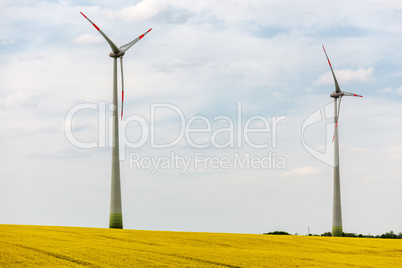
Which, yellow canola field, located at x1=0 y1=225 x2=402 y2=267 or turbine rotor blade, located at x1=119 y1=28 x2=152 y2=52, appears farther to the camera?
turbine rotor blade, located at x1=119 y1=28 x2=152 y2=52

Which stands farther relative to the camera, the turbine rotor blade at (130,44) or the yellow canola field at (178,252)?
the turbine rotor blade at (130,44)

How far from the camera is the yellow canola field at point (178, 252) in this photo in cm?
3075

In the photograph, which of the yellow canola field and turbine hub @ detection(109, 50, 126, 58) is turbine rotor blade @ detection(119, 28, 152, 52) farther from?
the yellow canola field

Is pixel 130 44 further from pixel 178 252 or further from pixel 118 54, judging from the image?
pixel 178 252

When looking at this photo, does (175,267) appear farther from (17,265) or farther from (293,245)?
(293,245)

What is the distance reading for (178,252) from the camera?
36188 mm

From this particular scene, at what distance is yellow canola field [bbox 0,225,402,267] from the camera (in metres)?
30.8

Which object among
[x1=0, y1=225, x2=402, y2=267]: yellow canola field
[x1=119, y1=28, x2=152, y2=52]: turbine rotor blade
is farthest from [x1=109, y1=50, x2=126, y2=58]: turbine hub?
[x1=0, y1=225, x2=402, y2=267]: yellow canola field

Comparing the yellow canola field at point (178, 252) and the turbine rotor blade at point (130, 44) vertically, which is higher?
the turbine rotor blade at point (130, 44)

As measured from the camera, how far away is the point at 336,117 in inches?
3147

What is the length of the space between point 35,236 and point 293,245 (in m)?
19.5

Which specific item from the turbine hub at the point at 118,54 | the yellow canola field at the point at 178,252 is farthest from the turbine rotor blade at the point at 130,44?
the yellow canola field at the point at 178,252

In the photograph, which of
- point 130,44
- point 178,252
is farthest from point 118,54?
Result: point 178,252

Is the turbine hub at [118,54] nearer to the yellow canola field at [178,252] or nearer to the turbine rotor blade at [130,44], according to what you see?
the turbine rotor blade at [130,44]
